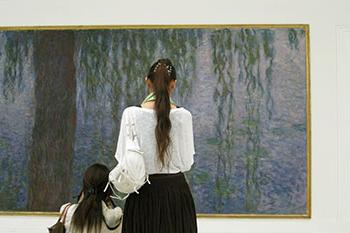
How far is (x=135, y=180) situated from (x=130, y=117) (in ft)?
1.26

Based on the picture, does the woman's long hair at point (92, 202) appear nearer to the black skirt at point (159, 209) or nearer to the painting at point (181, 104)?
the black skirt at point (159, 209)

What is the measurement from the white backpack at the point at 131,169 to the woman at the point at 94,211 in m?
0.45

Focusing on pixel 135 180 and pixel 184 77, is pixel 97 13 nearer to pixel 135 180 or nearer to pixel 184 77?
pixel 184 77

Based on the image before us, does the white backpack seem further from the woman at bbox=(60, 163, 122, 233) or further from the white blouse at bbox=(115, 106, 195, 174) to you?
the woman at bbox=(60, 163, 122, 233)

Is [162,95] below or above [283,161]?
above

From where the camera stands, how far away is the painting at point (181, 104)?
455 centimetres

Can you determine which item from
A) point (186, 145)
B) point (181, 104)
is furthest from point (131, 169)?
point (181, 104)

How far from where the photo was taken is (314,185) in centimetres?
452

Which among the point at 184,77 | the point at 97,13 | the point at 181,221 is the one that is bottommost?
the point at 181,221

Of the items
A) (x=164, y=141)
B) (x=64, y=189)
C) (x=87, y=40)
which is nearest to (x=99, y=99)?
(x=87, y=40)

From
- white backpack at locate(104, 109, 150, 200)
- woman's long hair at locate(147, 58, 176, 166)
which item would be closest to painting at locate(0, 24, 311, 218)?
woman's long hair at locate(147, 58, 176, 166)

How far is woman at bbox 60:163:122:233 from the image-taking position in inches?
117

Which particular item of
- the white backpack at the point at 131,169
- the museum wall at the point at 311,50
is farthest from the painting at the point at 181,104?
the white backpack at the point at 131,169

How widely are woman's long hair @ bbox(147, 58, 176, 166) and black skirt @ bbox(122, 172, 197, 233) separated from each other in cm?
16
